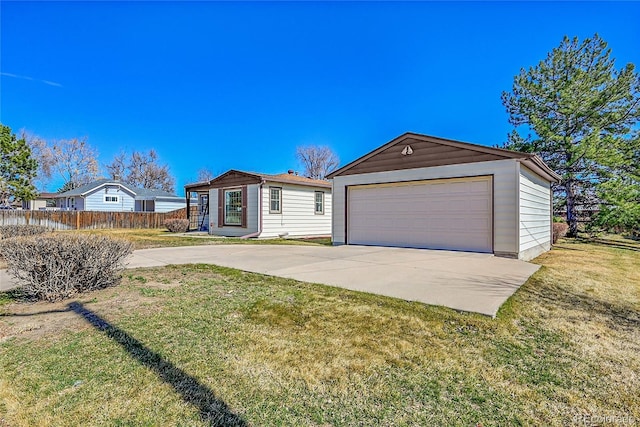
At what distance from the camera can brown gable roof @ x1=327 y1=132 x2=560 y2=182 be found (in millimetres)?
8635

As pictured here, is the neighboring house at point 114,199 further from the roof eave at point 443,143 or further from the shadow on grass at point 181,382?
the shadow on grass at point 181,382

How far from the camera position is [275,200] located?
14.8 meters

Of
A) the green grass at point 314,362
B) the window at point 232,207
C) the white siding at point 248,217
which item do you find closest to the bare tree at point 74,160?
the white siding at point 248,217

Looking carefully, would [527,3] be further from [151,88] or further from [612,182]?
[151,88]

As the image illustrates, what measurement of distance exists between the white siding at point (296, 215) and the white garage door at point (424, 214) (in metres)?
4.35

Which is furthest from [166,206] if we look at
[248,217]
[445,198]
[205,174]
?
[445,198]

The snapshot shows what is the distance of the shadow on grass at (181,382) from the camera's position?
6.34 ft

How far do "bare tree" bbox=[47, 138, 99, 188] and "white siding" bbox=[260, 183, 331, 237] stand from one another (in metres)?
36.1

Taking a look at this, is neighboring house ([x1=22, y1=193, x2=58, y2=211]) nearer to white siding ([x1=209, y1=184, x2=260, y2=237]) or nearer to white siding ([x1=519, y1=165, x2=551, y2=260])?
white siding ([x1=209, y1=184, x2=260, y2=237])

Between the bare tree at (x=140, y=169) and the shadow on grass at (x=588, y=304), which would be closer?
the shadow on grass at (x=588, y=304)

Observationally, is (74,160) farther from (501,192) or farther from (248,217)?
(501,192)

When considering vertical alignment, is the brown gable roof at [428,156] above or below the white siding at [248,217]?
above

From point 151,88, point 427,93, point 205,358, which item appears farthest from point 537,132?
point 151,88

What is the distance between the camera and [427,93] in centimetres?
2028
